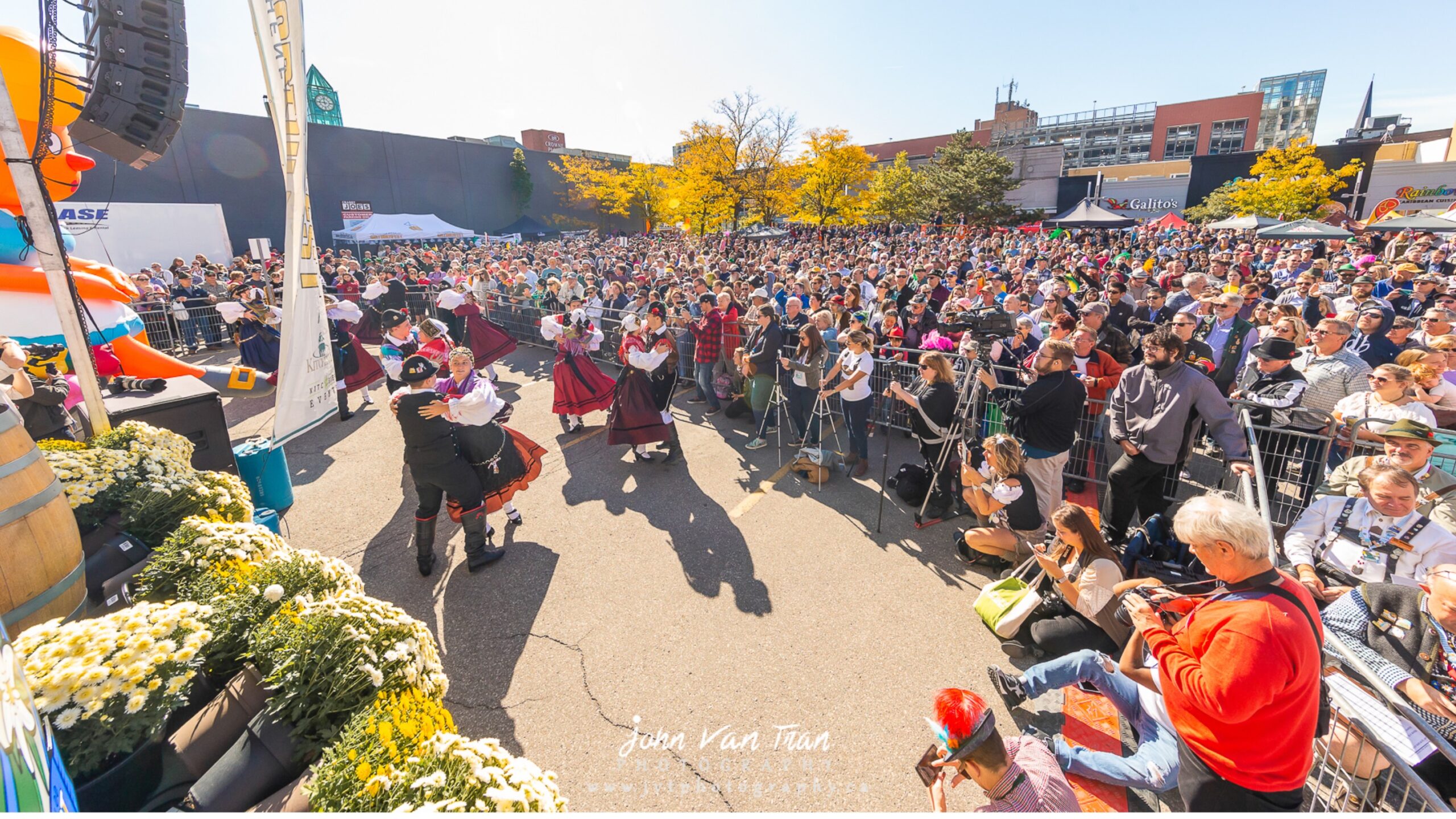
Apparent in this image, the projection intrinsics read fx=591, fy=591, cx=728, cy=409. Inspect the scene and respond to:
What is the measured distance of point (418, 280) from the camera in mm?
16234

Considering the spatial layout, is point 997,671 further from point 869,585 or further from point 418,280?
point 418,280

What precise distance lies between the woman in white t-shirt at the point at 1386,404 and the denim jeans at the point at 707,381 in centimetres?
687

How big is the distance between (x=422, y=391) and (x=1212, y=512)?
16.0 ft

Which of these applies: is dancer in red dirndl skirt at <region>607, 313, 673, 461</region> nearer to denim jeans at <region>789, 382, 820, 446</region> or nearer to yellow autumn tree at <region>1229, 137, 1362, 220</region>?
denim jeans at <region>789, 382, 820, 446</region>

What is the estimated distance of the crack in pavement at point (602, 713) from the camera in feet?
10.2

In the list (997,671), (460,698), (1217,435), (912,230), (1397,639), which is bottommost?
(460,698)

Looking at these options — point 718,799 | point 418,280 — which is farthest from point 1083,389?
point 418,280

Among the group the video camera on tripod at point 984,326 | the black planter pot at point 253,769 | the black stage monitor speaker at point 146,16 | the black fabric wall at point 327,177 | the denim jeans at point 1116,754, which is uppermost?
the black fabric wall at point 327,177

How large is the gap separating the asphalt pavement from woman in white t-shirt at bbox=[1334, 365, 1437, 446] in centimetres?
300

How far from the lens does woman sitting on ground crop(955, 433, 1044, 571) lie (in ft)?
14.7

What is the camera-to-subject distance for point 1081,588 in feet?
11.6

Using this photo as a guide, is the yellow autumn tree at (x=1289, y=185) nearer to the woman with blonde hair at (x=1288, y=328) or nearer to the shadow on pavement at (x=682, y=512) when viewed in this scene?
the woman with blonde hair at (x=1288, y=328)

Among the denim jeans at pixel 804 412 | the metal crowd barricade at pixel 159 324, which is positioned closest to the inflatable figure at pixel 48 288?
the denim jeans at pixel 804 412

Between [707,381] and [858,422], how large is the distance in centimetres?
317
